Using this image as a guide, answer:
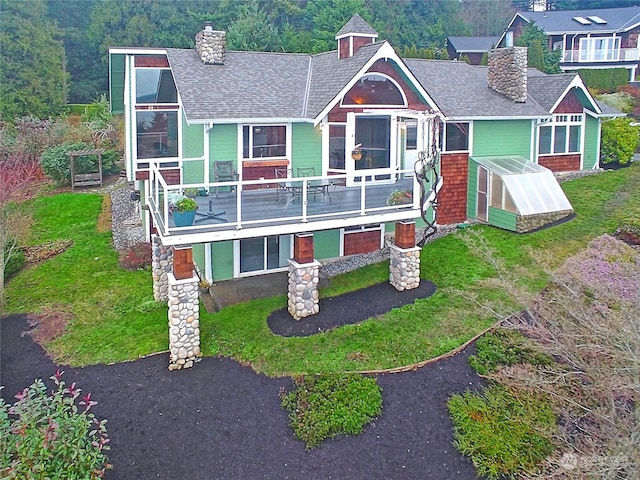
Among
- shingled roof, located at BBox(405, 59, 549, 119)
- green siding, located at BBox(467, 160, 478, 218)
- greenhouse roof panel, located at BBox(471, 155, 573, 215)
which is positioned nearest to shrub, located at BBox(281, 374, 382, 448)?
greenhouse roof panel, located at BBox(471, 155, 573, 215)

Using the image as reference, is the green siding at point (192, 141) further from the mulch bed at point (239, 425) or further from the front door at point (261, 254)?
the mulch bed at point (239, 425)

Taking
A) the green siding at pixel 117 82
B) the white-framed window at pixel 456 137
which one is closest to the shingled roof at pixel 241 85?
the green siding at pixel 117 82

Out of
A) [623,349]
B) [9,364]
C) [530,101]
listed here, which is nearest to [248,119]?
[9,364]

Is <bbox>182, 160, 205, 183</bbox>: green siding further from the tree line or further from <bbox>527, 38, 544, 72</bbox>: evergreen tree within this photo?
<bbox>527, 38, 544, 72</bbox>: evergreen tree

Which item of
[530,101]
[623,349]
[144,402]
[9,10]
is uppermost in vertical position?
[9,10]

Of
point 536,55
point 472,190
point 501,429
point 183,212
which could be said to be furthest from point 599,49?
point 183,212

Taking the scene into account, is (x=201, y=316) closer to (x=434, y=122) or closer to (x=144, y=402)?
(x=144, y=402)

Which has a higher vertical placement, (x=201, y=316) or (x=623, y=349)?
(x=623, y=349)
